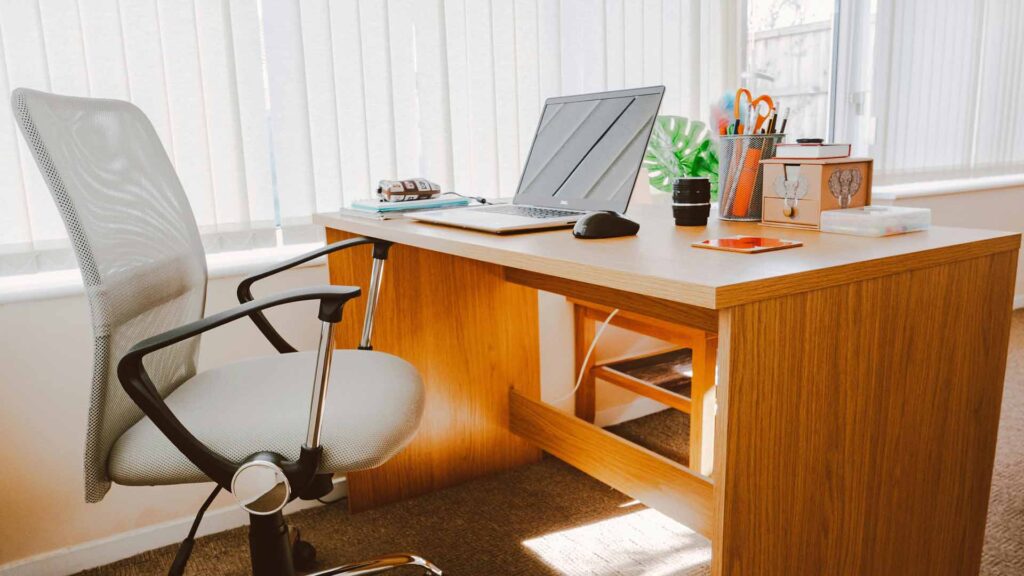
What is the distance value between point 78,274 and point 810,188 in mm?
1586

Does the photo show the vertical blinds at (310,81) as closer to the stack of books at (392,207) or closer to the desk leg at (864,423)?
the stack of books at (392,207)

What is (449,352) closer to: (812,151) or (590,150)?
(590,150)

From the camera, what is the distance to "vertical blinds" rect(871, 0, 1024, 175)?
10.6 feet

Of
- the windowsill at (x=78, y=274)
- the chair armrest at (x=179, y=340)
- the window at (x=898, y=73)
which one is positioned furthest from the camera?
the window at (x=898, y=73)

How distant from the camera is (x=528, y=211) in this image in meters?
1.58

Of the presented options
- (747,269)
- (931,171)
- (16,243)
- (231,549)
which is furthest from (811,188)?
(931,171)

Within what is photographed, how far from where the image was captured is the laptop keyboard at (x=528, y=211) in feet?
4.87

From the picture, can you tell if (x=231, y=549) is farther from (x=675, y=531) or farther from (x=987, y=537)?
(x=987, y=537)

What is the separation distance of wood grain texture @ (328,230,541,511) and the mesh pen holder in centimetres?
81

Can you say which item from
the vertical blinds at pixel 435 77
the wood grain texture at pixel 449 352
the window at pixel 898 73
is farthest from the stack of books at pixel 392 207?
the window at pixel 898 73

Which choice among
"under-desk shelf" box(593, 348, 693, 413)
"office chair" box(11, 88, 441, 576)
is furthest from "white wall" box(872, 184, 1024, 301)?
"office chair" box(11, 88, 441, 576)

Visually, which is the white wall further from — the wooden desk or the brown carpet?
the wooden desk

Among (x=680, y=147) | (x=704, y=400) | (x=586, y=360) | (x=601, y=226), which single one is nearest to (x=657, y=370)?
(x=586, y=360)

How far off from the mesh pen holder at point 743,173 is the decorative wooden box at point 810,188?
0.05 meters
